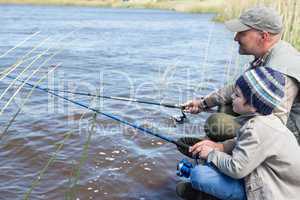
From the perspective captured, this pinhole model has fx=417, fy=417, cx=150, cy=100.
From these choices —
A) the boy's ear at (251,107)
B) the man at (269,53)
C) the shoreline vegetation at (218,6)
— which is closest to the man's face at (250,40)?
the man at (269,53)

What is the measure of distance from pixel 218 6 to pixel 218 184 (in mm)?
43650

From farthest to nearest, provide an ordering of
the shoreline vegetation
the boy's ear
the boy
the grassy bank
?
the grassy bank, the shoreline vegetation, the boy's ear, the boy

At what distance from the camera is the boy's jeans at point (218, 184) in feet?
10.6

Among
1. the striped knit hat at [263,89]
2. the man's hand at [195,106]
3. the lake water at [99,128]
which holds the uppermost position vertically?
the striped knit hat at [263,89]

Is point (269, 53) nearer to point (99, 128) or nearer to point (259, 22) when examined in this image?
point (259, 22)

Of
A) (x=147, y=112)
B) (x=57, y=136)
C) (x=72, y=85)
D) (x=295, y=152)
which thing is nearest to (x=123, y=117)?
(x=147, y=112)

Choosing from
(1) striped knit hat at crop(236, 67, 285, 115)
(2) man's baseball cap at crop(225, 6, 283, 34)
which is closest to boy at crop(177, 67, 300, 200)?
(1) striped knit hat at crop(236, 67, 285, 115)

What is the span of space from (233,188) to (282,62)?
116cm

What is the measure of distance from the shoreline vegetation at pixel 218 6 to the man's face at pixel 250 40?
6.13m

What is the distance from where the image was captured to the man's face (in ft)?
12.1

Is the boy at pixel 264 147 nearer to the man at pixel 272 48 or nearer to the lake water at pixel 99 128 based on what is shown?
the man at pixel 272 48

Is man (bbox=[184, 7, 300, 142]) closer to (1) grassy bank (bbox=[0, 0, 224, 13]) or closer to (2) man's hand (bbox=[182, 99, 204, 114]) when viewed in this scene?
(2) man's hand (bbox=[182, 99, 204, 114])

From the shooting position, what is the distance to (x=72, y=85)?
9398 millimetres

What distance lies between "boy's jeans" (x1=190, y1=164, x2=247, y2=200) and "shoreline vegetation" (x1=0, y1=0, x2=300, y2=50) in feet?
22.8
